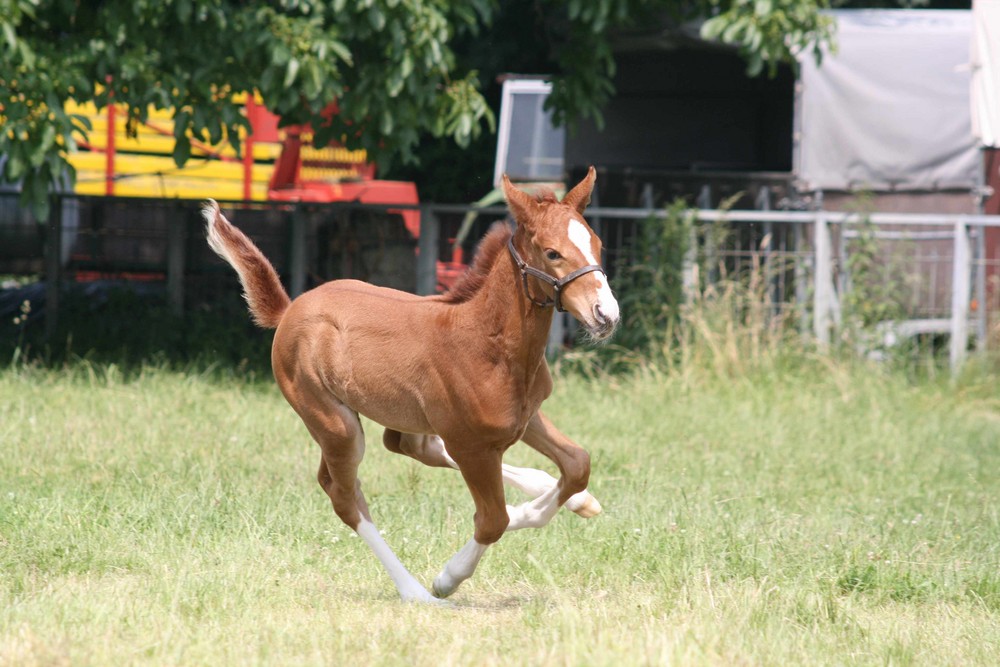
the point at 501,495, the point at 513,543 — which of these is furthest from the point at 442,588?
the point at 513,543

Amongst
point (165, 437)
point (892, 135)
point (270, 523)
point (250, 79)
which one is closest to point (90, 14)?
point (250, 79)

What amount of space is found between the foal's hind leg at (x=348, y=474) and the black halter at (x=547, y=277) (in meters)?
0.93

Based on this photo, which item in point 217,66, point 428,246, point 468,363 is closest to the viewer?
point 468,363

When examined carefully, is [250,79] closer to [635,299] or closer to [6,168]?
[6,168]

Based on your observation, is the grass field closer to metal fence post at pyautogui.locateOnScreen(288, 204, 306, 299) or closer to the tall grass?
the tall grass

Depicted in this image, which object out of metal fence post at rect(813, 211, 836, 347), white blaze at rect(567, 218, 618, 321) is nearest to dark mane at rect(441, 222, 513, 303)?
white blaze at rect(567, 218, 618, 321)

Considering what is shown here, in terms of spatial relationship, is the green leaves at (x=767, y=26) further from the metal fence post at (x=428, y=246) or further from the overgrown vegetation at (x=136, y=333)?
→ the overgrown vegetation at (x=136, y=333)

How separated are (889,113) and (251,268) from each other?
1029cm

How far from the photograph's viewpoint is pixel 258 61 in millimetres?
9703

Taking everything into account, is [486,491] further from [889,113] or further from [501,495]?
[889,113]

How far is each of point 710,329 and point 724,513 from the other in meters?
4.49

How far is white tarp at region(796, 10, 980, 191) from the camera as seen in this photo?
44.7 ft

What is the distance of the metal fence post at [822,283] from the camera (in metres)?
11.1

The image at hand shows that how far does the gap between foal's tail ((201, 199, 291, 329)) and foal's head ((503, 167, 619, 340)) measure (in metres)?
1.34
